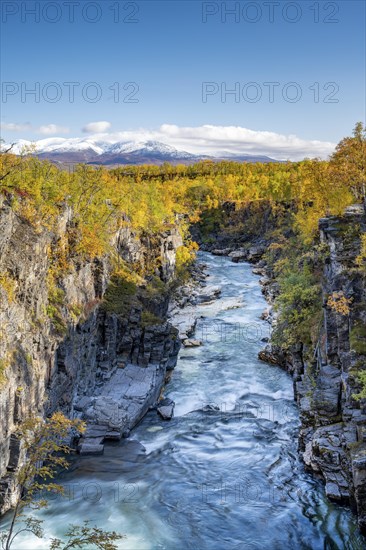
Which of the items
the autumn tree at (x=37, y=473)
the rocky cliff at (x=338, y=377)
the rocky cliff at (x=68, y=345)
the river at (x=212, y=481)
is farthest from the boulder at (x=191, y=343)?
the autumn tree at (x=37, y=473)

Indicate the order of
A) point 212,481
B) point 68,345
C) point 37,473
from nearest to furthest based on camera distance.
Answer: point 37,473
point 212,481
point 68,345

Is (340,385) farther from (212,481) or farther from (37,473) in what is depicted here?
(37,473)

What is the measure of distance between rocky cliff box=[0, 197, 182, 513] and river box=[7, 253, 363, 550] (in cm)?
206

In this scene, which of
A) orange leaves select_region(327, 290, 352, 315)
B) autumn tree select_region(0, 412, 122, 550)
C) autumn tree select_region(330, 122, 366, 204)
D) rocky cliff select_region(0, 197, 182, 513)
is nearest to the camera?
autumn tree select_region(0, 412, 122, 550)

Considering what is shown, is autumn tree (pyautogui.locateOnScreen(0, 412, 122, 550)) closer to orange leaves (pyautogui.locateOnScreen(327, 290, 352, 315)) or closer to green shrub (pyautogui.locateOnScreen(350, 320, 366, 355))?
green shrub (pyautogui.locateOnScreen(350, 320, 366, 355))


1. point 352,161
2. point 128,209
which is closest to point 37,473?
point 128,209

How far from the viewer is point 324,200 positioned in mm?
52656

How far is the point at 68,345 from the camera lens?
89.0ft

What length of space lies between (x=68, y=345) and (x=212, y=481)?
1109 centimetres

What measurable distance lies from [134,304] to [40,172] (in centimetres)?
1198

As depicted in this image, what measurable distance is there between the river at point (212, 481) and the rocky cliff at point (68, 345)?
81.0 inches

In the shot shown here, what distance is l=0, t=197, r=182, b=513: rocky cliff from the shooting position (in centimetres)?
2045

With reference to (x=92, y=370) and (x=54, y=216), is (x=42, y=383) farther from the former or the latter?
(x=54, y=216)

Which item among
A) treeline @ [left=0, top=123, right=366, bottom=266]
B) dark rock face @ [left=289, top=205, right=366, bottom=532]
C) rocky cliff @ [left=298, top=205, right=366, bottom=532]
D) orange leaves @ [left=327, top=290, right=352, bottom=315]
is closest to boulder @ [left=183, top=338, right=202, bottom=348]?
rocky cliff @ [left=298, top=205, right=366, bottom=532]
